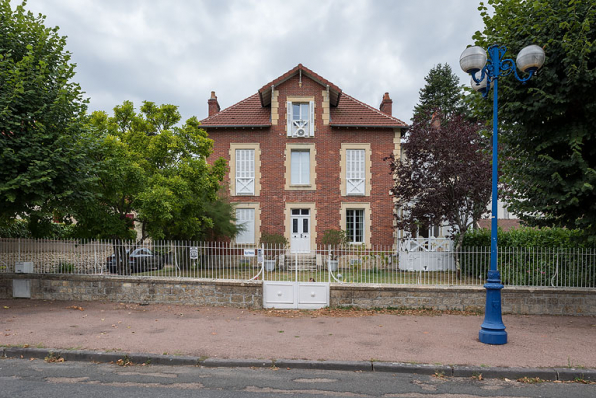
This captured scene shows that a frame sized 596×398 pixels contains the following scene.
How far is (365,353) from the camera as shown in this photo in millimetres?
6469

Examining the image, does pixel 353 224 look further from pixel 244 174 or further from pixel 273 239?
pixel 244 174

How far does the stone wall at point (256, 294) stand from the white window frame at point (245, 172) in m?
9.26

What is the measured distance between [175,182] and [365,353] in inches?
315

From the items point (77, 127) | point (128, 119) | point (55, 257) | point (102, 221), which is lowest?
point (55, 257)

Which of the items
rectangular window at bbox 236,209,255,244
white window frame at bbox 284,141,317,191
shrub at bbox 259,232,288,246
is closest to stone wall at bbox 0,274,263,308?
shrub at bbox 259,232,288,246

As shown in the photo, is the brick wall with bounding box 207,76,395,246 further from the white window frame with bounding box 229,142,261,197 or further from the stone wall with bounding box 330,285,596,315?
the stone wall with bounding box 330,285,596,315

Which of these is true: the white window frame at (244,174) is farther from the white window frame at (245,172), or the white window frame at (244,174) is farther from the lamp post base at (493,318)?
the lamp post base at (493,318)

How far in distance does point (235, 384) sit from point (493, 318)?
4.51 meters

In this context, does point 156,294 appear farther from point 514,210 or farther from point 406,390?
point 514,210

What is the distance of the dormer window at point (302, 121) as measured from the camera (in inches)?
747

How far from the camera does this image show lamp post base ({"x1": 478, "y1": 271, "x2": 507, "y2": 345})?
698 centimetres

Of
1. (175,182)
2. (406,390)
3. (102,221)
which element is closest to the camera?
(406,390)

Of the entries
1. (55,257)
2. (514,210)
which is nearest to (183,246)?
(55,257)

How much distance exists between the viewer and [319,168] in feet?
62.6
